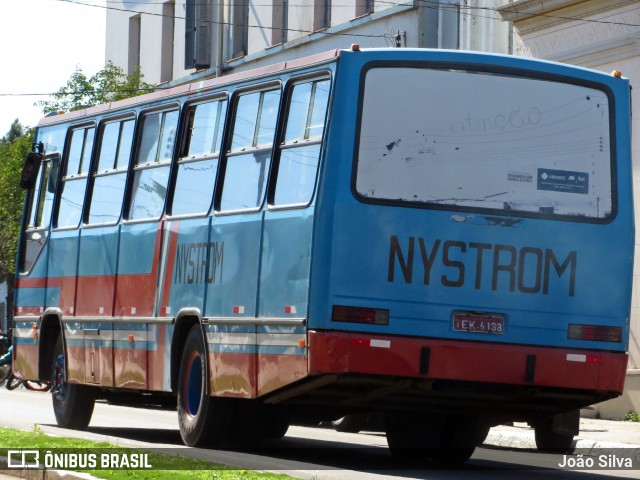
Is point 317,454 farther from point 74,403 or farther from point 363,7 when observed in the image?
point 363,7

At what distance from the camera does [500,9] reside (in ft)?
83.2

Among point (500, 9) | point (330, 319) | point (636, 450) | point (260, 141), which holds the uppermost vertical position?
point (500, 9)

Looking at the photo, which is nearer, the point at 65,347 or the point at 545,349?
the point at 545,349

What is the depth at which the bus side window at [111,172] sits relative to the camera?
16.8 metres

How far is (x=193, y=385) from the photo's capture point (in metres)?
14.7

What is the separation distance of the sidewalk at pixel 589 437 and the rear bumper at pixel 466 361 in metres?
4.77

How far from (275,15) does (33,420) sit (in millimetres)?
15650

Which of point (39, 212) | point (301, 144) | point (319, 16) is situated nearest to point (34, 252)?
point (39, 212)

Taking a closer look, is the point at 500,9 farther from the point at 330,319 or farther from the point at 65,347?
the point at 330,319

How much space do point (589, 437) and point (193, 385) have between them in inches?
250

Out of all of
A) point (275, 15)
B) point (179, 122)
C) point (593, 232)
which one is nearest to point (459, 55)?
point (593, 232)

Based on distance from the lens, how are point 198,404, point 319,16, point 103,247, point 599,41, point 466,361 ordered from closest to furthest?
1. point 466,361
2. point 198,404
3. point 103,247
4. point 599,41
5. point 319,16

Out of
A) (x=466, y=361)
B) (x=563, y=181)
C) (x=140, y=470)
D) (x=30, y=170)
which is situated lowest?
(x=140, y=470)

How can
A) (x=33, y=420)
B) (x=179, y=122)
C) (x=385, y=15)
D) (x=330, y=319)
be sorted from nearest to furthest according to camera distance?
1. (x=330, y=319)
2. (x=179, y=122)
3. (x=33, y=420)
4. (x=385, y=15)
